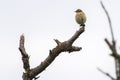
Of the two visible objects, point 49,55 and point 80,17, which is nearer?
point 49,55

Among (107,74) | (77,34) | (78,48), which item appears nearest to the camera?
(107,74)

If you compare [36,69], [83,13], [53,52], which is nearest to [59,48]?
[53,52]

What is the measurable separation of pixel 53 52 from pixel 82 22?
1.50 meters

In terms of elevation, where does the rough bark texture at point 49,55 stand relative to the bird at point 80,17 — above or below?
below

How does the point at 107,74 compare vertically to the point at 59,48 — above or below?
above

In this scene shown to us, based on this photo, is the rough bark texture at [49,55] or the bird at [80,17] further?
the bird at [80,17]

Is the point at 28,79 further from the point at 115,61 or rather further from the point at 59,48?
the point at 115,61

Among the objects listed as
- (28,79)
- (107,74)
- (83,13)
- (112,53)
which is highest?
(112,53)

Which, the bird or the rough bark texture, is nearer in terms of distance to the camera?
the rough bark texture

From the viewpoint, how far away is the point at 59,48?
1070cm

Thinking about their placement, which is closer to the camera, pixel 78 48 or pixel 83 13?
pixel 78 48

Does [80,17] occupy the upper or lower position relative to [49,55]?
upper

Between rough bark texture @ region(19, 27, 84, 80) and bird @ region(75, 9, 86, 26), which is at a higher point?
bird @ region(75, 9, 86, 26)

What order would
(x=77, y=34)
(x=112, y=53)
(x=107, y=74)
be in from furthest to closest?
(x=77, y=34) → (x=107, y=74) → (x=112, y=53)
